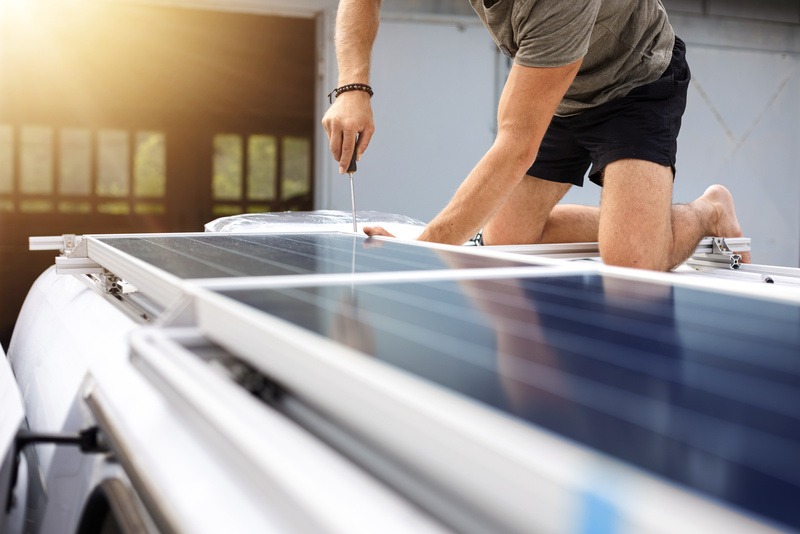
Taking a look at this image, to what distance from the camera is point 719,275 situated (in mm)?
2223

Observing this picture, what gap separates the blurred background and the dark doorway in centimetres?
2

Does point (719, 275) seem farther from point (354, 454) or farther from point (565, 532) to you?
point (565, 532)

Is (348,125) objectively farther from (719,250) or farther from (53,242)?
(719,250)

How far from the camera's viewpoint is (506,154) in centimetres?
197

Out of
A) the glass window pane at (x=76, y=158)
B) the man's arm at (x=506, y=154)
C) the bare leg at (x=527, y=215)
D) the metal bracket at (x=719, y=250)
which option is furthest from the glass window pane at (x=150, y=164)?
the man's arm at (x=506, y=154)

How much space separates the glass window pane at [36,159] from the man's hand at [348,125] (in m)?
8.18

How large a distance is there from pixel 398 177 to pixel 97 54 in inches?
181

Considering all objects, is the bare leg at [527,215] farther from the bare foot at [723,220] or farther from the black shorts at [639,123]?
the bare foot at [723,220]

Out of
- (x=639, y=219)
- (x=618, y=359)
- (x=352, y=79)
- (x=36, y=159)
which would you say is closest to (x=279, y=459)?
(x=618, y=359)

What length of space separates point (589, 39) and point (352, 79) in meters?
0.64

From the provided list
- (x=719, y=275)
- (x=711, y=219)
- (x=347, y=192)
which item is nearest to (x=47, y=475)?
(x=719, y=275)

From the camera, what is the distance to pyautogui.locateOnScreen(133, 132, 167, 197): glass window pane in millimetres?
9422

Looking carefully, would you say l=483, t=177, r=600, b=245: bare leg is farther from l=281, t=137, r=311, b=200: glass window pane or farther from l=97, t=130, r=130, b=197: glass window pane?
l=97, t=130, r=130, b=197: glass window pane

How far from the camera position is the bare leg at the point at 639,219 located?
Result: 7.54ft
